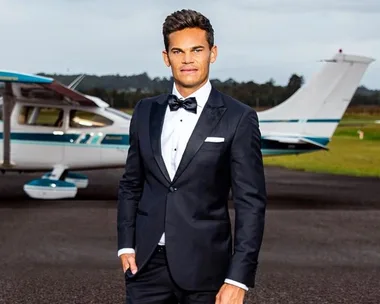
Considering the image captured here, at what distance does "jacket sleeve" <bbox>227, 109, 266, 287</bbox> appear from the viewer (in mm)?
2398

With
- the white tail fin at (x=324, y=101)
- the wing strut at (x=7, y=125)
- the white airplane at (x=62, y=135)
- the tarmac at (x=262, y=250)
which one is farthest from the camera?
the white tail fin at (x=324, y=101)

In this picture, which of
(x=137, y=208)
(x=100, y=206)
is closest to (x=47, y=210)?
(x=100, y=206)

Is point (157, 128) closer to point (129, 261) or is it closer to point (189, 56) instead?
point (189, 56)

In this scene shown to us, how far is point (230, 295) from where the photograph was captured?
7.80 feet

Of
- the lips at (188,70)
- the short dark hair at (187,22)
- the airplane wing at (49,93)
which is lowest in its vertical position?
the airplane wing at (49,93)

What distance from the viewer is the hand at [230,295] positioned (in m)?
2.38

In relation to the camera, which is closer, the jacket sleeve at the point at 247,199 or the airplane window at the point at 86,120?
the jacket sleeve at the point at 247,199

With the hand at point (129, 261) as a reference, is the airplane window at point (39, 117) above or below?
below

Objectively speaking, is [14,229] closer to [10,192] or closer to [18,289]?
[18,289]

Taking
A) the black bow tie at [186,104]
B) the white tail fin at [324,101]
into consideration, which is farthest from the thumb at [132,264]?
the white tail fin at [324,101]

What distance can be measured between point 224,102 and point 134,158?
1.50 feet

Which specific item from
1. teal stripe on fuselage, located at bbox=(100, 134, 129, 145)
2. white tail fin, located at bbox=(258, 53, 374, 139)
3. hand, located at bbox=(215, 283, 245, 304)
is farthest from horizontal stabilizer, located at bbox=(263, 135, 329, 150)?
hand, located at bbox=(215, 283, 245, 304)

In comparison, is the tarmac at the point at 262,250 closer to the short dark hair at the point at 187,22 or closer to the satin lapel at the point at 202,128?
the satin lapel at the point at 202,128

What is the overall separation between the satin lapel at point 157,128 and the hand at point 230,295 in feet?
1.59
